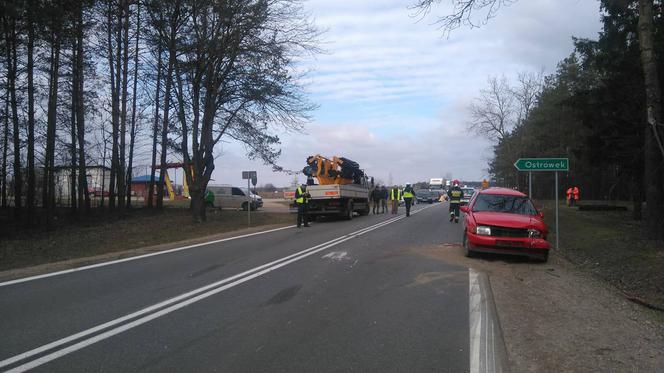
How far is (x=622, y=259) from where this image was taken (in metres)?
11.7

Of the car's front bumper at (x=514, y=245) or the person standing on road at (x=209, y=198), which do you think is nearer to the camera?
the car's front bumper at (x=514, y=245)

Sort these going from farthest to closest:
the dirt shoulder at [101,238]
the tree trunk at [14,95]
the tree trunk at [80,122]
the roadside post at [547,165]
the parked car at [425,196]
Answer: the parked car at [425,196], the tree trunk at [80,122], the tree trunk at [14,95], the roadside post at [547,165], the dirt shoulder at [101,238]

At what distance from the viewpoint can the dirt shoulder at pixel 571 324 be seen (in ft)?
16.6

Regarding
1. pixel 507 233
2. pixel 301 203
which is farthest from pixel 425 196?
pixel 507 233

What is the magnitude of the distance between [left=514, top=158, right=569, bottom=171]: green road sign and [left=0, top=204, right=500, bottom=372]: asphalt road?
5724 millimetres

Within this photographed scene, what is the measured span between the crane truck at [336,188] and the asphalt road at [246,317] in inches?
493

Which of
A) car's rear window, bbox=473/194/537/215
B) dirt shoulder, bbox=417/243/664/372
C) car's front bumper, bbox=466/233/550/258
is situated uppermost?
car's rear window, bbox=473/194/537/215

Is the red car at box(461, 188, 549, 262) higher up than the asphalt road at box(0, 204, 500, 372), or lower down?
higher up

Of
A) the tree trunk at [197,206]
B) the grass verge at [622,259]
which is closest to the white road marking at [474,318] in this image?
the grass verge at [622,259]

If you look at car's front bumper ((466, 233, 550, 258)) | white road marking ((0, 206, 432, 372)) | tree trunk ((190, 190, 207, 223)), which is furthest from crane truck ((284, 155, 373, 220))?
car's front bumper ((466, 233, 550, 258))

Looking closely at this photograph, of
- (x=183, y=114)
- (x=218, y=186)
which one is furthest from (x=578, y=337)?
(x=218, y=186)

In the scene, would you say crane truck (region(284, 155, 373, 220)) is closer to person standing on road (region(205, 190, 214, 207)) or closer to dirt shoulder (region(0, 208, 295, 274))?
dirt shoulder (region(0, 208, 295, 274))

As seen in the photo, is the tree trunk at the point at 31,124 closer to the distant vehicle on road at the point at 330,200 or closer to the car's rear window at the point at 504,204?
the distant vehicle on road at the point at 330,200

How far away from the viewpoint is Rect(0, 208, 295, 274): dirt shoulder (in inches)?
520
